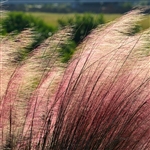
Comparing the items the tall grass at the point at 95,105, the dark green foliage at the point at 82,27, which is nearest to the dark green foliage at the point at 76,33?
the dark green foliage at the point at 82,27

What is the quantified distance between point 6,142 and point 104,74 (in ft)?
2.21

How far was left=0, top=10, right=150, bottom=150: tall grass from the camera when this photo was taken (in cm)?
302

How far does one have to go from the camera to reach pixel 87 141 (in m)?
3.04

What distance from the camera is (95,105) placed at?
3.07m

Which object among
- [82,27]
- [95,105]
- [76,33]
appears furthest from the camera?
[82,27]

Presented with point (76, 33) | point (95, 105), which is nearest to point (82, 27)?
point (76, 33)

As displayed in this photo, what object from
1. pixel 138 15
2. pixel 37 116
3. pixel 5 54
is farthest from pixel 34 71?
pixel 138 15

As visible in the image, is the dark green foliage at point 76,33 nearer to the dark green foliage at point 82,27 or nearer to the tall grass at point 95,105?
the dark green foliage at point 82,27

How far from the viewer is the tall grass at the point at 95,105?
9.91 feet

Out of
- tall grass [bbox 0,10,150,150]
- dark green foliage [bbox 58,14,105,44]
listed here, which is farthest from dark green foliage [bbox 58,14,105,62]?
tall grass [bbox 0,10,150,150]

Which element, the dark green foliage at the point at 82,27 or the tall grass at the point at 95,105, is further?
the dark green foliage at the point at 82,27

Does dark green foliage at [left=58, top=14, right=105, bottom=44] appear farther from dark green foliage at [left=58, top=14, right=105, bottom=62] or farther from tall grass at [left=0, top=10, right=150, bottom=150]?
tall grass at [left=0, top=10, right=150, bottom=150]

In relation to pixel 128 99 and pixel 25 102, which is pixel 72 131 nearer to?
pixel 128 99

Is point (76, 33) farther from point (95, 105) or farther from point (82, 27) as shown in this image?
point (95, 105)
